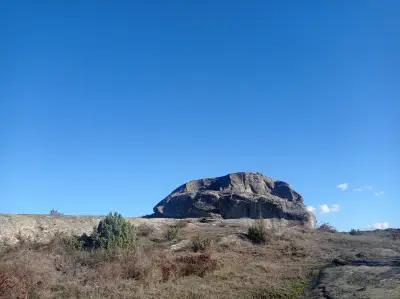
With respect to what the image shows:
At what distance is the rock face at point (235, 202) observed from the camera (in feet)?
105

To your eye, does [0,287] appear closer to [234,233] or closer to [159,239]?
[159,239]

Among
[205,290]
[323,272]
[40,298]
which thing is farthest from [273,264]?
[40,298]

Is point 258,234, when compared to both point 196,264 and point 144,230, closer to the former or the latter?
point 144,230

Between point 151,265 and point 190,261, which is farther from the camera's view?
point 190,261

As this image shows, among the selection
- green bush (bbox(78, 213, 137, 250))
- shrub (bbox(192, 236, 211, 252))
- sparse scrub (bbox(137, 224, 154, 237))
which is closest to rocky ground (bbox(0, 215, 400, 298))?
shrub (bbox(192, 236, 211, 252))

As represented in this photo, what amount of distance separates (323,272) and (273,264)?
1932 millimetres

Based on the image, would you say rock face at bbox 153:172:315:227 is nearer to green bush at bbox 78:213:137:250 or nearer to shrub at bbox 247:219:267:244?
shrub at bbox 247:219:267:244

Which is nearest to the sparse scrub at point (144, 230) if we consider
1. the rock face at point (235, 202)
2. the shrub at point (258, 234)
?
the shrub at point (258, 234)

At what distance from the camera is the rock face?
3200 cm

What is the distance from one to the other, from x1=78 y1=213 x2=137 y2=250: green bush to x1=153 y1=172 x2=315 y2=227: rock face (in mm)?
12238

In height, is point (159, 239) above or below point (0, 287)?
above

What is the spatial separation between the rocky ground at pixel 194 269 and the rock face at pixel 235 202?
31.6 feet

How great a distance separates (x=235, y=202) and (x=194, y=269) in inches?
698

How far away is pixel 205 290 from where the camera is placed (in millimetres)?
Result: 12828
